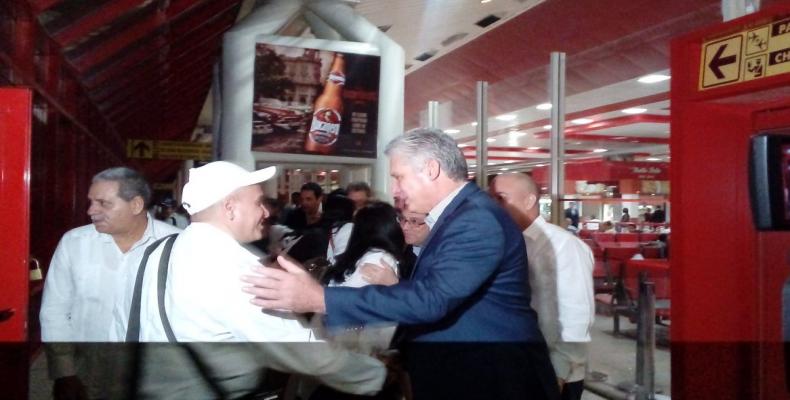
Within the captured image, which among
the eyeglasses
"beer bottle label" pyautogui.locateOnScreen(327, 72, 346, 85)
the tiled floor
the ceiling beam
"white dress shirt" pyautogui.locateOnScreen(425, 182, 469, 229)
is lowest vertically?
the tiled floor

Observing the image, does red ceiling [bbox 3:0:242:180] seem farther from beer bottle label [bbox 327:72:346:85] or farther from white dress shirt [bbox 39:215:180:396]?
white dress shirt [bbox 39:215:180:396]

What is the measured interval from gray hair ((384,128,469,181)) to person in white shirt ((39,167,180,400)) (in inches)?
60.5

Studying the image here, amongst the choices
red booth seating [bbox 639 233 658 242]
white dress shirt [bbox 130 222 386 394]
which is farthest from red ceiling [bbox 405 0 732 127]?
white dress shirt [bbox 130 222 386 394]

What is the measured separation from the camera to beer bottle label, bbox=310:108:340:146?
756 cm

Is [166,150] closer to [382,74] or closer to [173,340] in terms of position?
[382,74]

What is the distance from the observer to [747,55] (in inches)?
125

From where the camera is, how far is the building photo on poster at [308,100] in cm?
741

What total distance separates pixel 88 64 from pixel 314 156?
8.75 feet

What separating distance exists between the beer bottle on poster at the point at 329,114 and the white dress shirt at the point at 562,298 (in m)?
4.38

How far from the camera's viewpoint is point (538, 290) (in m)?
3.45

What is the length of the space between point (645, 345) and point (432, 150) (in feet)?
14.3

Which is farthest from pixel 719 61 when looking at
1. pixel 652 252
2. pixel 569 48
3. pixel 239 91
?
pixel 652 252

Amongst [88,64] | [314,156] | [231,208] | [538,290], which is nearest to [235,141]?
[314,156]

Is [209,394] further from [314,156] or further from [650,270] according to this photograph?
[650,270]
